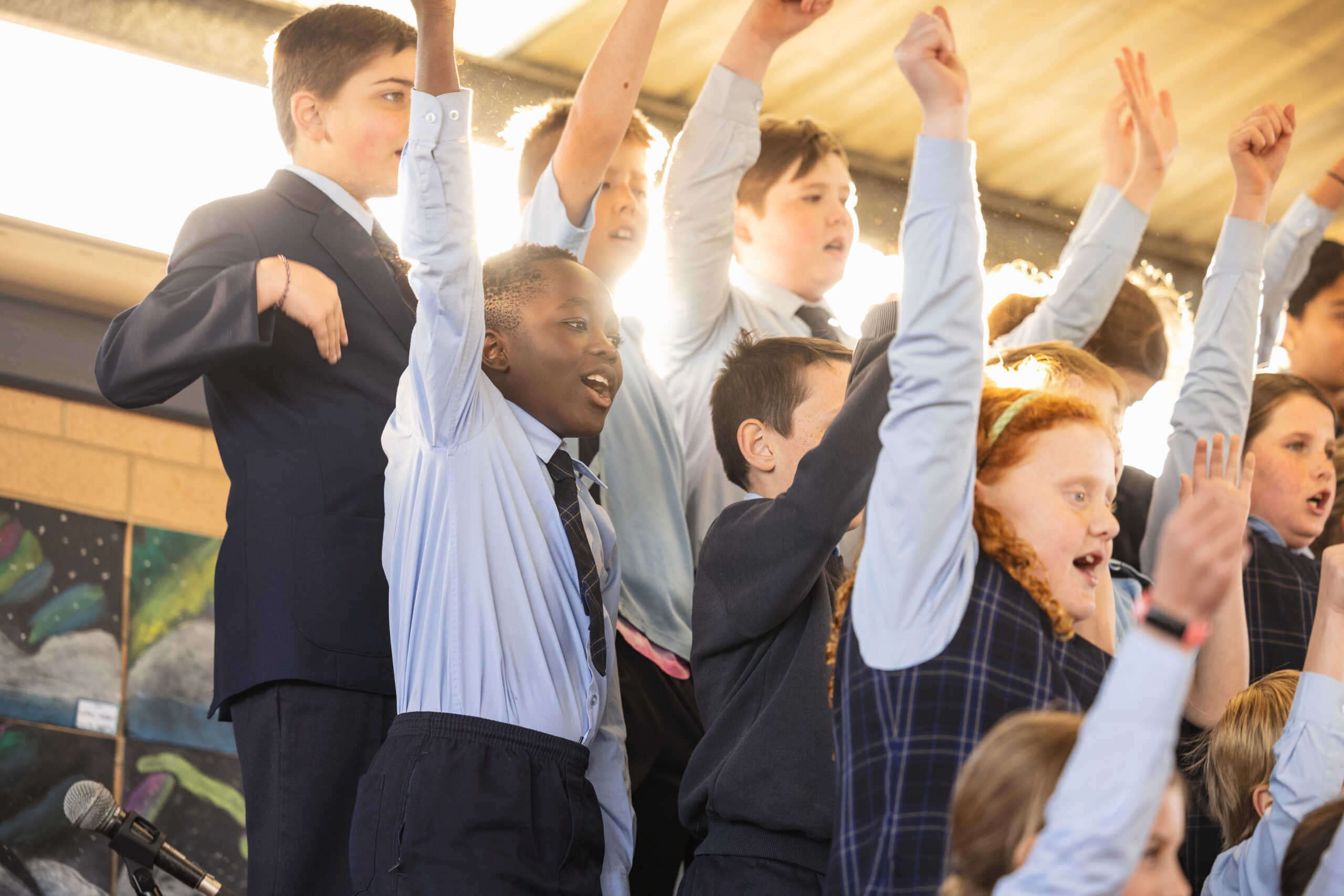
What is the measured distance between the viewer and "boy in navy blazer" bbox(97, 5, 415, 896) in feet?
4.52

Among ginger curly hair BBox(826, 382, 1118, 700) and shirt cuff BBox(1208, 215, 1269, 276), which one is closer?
ginger curly hair BBox(826, 382, 1118, 700)

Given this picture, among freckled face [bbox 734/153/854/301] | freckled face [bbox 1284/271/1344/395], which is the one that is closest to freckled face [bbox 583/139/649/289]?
freckled face [bbox 734/153/854/301]

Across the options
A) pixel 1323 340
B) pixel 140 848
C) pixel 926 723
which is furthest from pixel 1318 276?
pixel 140 848

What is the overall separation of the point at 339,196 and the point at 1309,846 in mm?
1296

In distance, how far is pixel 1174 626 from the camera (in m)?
0.77

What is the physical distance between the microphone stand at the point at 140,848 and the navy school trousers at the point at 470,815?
1.35 ft

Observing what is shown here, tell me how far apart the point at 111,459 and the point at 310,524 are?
1.31 meters

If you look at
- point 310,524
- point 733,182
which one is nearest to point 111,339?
point 310,524

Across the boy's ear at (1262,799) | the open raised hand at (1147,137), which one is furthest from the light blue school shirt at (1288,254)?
the boy's ear at (1262,799)

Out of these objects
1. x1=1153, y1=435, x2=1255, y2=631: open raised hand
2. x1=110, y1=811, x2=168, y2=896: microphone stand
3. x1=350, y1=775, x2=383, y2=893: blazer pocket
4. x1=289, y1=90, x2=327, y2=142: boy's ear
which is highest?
x1=289, y1=90, x2=327, y2=142: boy's ear

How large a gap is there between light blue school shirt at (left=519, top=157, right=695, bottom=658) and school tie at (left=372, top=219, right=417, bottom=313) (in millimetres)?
190

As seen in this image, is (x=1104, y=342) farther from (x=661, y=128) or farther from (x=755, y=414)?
(x=661, y=128)

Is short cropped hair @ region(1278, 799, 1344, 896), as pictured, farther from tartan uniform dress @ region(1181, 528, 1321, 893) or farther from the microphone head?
the microphone head

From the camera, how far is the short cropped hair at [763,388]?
5.27 feet
